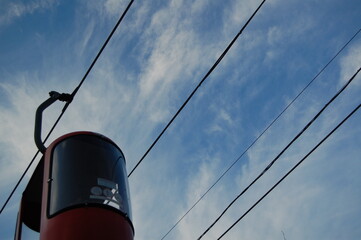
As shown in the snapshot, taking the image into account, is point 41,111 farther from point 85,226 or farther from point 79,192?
point 85,226

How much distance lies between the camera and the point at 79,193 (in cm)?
328

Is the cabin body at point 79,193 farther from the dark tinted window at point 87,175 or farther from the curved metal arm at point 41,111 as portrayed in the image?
the curved metal arm at point 41,111

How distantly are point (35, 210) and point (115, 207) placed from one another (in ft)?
4.18

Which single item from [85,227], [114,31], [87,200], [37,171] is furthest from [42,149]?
[114,31]

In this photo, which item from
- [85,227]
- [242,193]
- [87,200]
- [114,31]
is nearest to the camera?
[85,227]

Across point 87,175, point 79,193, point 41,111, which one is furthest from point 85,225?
point 41,111

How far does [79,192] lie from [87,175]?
23 cm

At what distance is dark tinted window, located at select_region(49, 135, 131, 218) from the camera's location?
3264 millimetres

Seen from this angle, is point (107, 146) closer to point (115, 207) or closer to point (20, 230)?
point (115, 207)

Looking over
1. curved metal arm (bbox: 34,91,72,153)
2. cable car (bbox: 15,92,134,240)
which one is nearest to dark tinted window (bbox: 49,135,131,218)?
cable car (bbox: 15,92,134,240)

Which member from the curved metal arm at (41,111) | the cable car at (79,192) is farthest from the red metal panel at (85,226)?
the curved metal arm at (41,111)

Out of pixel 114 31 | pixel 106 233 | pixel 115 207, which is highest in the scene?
pixel 114 31

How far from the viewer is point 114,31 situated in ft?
16.3

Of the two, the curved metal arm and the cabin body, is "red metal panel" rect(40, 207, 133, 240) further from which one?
the curved metal arm
